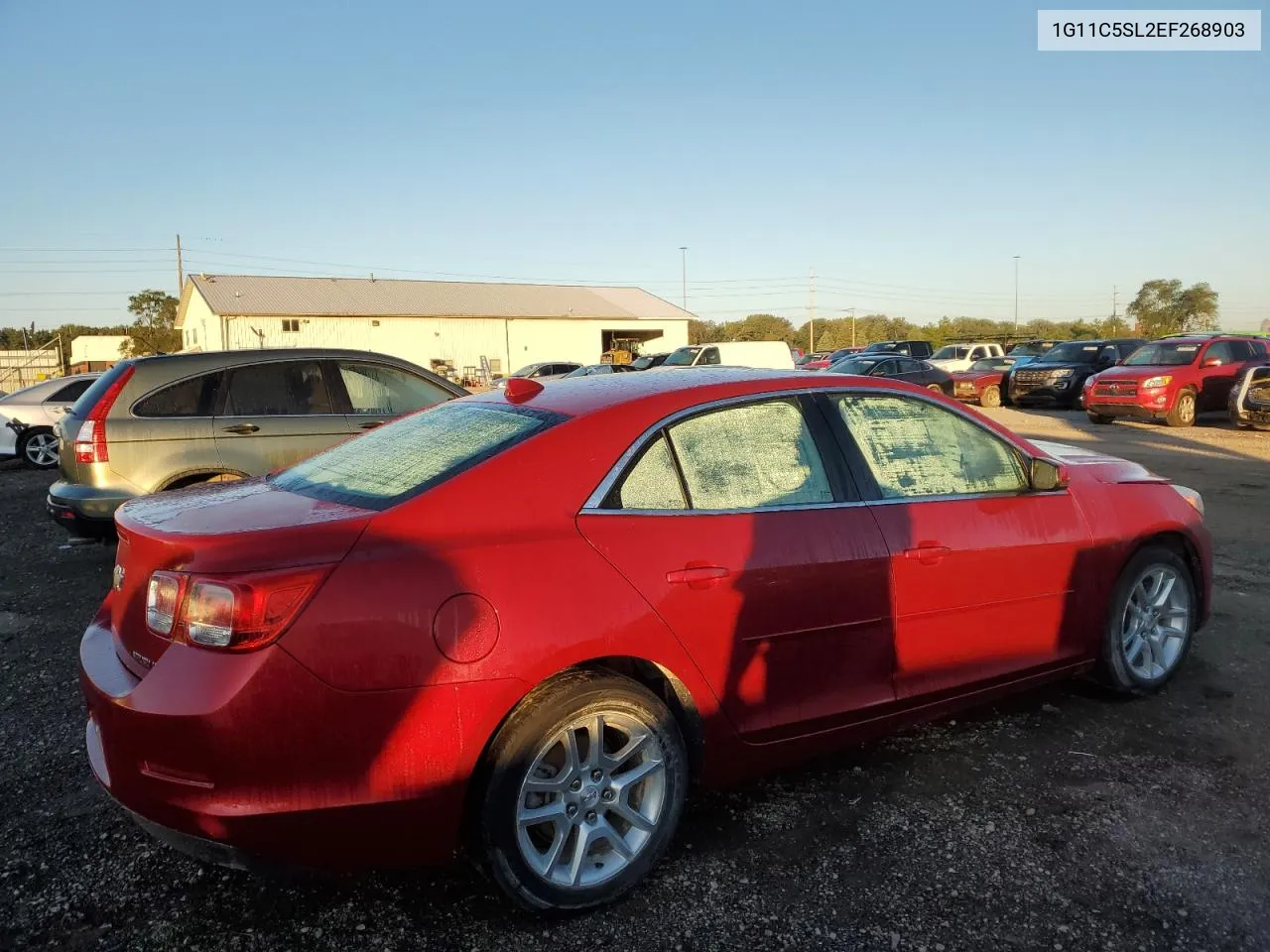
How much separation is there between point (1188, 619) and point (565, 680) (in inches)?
129

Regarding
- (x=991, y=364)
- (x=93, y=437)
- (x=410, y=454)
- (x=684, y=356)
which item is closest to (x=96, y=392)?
(x=93, y=437)

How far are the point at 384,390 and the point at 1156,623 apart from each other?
218 inches

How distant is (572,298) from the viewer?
54.8 metres

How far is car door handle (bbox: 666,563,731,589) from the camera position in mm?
2613

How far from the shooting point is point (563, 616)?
241 centimetres

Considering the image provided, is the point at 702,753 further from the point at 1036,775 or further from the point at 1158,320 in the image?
the point at 1158,320

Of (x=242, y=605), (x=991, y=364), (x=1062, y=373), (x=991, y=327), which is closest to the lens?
(x=242, y=605)

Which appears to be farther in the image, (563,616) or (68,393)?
(68,393)

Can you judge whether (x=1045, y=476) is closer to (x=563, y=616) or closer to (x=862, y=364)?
(x=563, y=616)

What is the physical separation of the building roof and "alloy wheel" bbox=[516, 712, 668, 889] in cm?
4683

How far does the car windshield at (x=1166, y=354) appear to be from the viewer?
16.9m


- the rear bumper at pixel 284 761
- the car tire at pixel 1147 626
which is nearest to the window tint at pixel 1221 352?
the car tire at pixel 1147 626

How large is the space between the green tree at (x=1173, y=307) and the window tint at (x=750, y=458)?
67449 millimetres

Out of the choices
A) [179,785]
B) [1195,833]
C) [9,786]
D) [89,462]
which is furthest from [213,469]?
[1195,833]
